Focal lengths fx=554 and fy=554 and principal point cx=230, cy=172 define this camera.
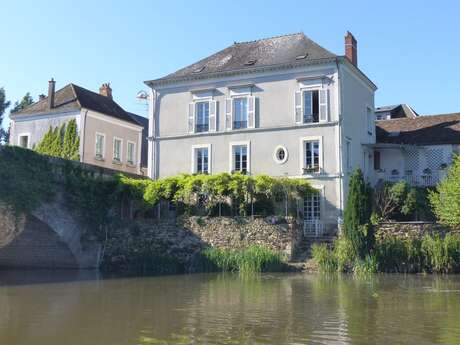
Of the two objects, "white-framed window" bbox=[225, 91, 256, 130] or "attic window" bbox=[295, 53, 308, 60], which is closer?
"attic window" bbox=[295, 53, 308, 60]

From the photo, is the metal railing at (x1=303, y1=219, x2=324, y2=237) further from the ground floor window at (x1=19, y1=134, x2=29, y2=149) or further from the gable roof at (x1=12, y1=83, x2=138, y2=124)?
the ground floor window at (x1=19, y1=134, x2=29, y2=149)

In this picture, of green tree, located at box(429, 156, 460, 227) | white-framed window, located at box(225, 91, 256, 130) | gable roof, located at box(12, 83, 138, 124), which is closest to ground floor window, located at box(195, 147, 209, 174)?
white-framed window, located at box(225, 91, 256, 130)

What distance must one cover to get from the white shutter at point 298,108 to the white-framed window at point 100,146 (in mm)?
11097

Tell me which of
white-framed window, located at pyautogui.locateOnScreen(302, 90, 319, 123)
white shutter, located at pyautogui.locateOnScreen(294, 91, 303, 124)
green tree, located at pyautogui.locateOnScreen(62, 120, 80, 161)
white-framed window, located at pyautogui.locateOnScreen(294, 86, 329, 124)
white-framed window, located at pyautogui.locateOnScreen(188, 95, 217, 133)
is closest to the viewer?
white-framed window, located at pyautogui.locateOnScreen(294, 86, 329, 124)

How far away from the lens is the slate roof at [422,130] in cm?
2466

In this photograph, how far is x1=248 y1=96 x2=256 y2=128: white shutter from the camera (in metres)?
24.5

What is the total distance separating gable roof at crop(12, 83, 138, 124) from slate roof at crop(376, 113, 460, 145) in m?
14.4

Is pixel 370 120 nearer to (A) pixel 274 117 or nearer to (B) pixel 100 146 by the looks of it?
(A) pixel 274 117

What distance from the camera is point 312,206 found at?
75.1 ft

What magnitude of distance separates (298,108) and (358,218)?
710 cm

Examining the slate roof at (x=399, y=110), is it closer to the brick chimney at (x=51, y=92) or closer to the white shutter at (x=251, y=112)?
the white shutter at (x=251, y=112)

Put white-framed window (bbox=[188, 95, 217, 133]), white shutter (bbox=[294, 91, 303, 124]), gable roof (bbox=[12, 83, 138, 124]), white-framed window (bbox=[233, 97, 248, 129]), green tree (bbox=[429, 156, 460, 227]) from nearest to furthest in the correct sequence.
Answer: green tree (bbox=[429, 156, 460, 227]) < white shutter (bbox=[294, 91, 303, 124]) < white-framed window (bbox=[233, 97, 248, 129]) < white-framed window (bbox=[188, 95, 217, 133]) < gable roof (bbox=[12, 83, 138, 124])

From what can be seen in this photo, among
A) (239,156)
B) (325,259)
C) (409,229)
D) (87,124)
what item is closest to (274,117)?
(239,156)

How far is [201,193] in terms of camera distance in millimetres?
21406
